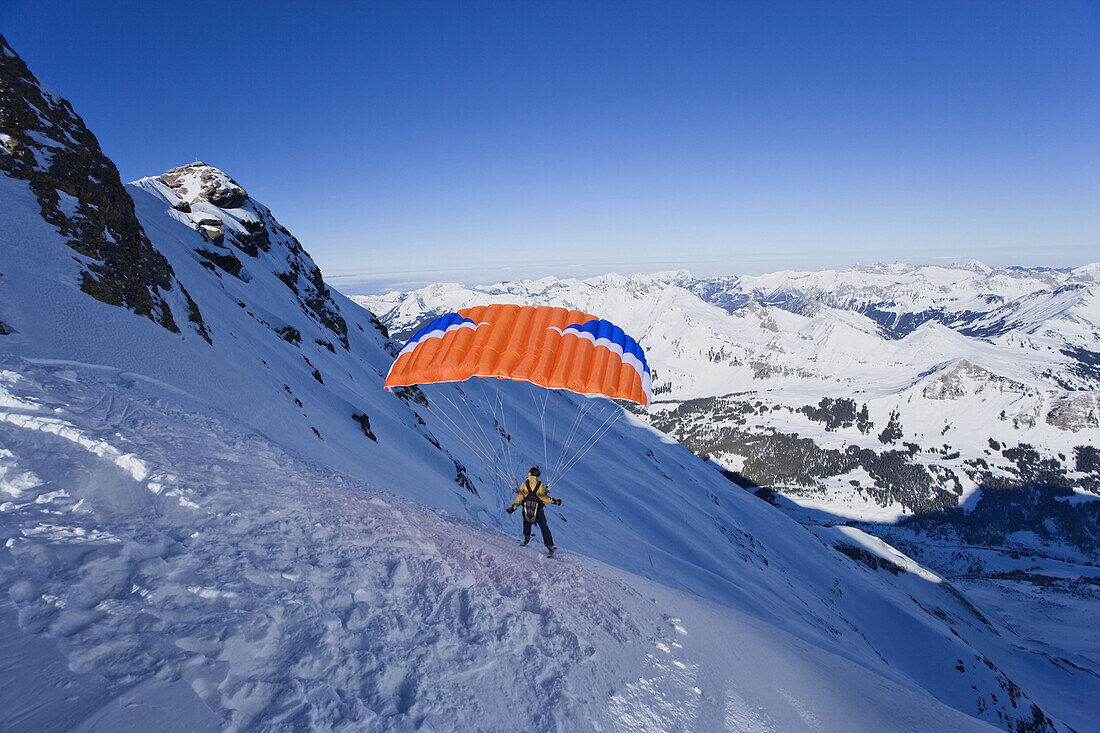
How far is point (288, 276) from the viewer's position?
45.0 metres

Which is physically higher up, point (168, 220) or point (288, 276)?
point (168, 220)

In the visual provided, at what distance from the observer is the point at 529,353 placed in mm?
14297

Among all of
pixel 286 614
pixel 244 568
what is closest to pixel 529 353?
pixel 244 568

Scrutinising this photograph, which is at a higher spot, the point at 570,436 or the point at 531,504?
the point at 570,436

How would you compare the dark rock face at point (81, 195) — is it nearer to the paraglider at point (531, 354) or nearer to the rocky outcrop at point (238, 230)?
the paraglider at point (531, 354)

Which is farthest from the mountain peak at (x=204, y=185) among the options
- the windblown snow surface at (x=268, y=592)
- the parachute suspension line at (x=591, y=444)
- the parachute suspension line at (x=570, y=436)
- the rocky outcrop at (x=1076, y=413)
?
the rocky outcrop at (x=1076, y=413)

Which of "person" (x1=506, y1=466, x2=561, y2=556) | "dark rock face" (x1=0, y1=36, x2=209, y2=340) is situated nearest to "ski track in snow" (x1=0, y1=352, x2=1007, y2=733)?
"person" (x1=506, y1=466, x2=561, y2=556)

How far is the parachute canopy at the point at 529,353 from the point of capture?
13322mm

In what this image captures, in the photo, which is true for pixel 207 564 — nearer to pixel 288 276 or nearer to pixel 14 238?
pixel 14 238

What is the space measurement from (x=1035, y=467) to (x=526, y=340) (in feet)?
851

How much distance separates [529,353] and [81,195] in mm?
18115

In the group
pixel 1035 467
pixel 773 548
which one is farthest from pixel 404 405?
pixel 1035 467

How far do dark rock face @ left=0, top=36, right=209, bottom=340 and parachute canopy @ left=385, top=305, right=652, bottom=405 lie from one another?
30.1 ft

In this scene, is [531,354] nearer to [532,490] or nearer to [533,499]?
[532,490]
